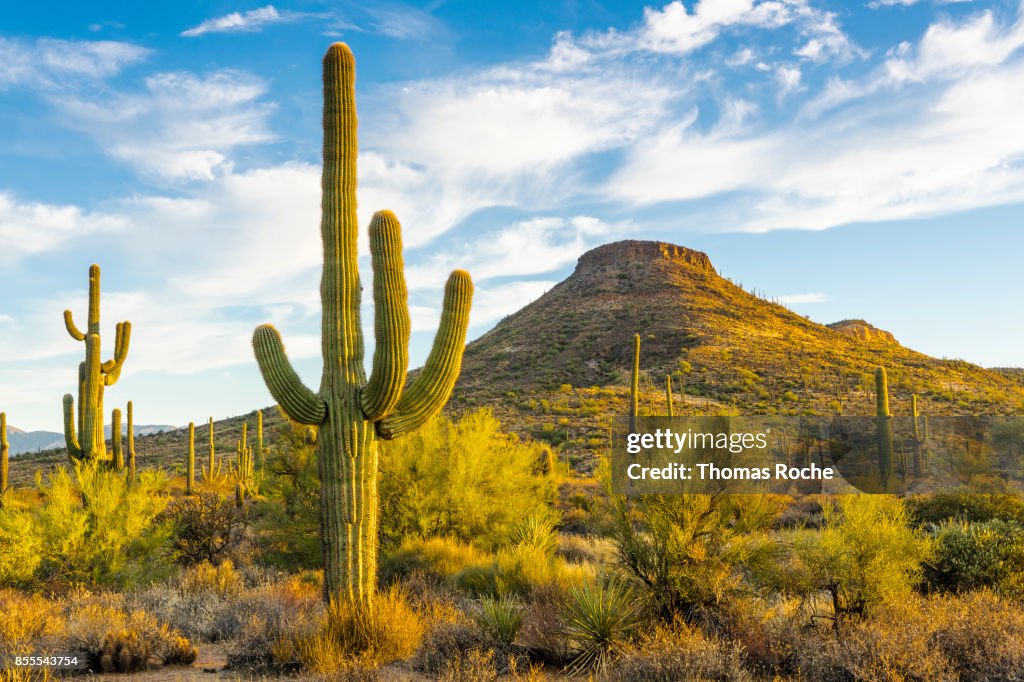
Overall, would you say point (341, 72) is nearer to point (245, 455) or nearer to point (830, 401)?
point (245, 455)

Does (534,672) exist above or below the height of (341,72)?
below

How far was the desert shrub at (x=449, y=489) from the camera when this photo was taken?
15516mm

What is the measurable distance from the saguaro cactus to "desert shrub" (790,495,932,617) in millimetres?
16439

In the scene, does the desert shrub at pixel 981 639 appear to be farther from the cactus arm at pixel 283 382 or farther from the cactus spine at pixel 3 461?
the cactus spine at pixel 3 461

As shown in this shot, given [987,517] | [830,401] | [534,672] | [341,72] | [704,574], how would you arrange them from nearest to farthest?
1. [534,672]
2. [704,574]
3. [341,72]
4. [987,517]
5. [830,401]

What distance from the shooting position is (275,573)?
14859 millimetres

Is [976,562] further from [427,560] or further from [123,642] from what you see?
[123,642]

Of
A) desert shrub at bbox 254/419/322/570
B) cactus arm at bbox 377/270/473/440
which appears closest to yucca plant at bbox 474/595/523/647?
cactus arm at bbox 377/270/473/440

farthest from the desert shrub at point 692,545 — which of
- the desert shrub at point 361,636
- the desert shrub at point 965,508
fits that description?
the desert shrub at point 965,508

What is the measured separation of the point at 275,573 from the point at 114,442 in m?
9.32

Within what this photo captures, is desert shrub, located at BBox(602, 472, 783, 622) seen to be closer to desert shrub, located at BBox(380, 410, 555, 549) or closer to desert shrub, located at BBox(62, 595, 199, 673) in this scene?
desert shrub, located at BBox(62, 595, 199, 673)

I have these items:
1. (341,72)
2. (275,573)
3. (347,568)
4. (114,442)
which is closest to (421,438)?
(275,573)

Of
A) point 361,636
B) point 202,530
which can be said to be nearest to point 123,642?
point 361,636

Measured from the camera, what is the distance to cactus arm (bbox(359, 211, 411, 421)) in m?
9.66
